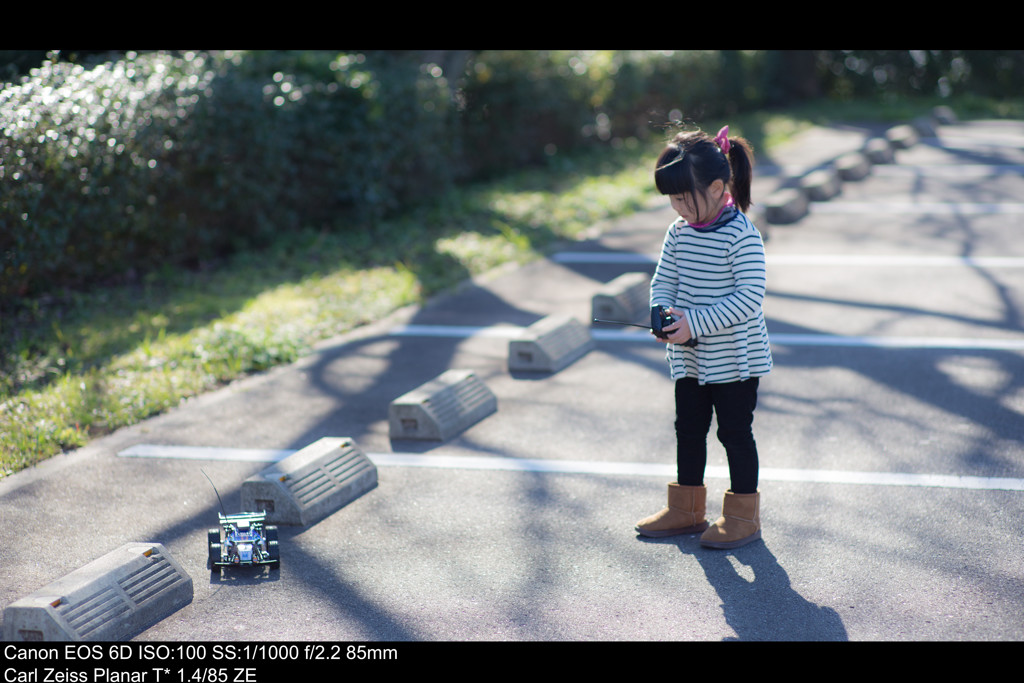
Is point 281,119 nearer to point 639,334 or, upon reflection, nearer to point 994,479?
point 639,334

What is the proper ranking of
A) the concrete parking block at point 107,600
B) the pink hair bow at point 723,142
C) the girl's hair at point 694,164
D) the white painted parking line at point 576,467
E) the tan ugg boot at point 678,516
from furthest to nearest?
the white painted parking line at point 576,467
the tan ugg boot at point 678,516
the pink hair bow at point 723,142
the girl's hair at point 694,164
the concrete parking block at point 107,600

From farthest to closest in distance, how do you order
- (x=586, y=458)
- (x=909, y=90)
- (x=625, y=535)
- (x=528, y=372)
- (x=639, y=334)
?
(x=909, y=90) → (x=639, y=334) → (x=528, y=372) → (x=586, y=458) → (x=625, y=535)

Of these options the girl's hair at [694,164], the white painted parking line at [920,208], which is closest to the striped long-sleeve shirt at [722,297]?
the girl's hair at [694,164]

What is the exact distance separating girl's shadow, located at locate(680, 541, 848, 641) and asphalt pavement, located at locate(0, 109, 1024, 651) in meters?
0.01

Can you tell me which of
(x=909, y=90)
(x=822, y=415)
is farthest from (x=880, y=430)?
(x=909, y=90)

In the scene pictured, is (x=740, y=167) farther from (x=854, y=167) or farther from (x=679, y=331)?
(x=854, y=167)

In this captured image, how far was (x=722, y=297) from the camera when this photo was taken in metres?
3.83

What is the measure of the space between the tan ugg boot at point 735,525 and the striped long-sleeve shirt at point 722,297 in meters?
0.52

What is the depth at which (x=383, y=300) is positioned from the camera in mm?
7883

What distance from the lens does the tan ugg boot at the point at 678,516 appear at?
13.4 feet

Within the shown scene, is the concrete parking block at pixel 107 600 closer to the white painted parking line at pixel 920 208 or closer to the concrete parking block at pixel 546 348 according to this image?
the concrete parking block at pixel 546 348

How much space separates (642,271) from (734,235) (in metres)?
5.04

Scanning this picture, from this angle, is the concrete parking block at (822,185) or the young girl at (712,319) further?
the concrete parking block at (822,185)

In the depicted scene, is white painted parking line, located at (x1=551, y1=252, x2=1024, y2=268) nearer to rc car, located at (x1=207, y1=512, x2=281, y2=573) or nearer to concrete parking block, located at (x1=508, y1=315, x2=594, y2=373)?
concrete parking block, located at (x1=508, y1=315, x2=594, y2=373)
